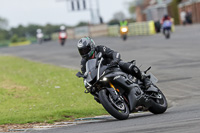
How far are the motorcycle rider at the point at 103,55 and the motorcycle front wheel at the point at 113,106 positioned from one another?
1.90 feet

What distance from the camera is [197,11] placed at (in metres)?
65.2

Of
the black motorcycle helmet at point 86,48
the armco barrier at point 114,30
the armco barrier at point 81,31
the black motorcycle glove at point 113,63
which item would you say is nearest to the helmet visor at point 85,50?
the black motorcycle helmet at point 86,48

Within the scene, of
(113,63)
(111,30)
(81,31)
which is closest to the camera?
(113,63)

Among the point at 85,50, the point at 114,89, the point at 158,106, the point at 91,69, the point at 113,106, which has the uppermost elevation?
the point at 85,50

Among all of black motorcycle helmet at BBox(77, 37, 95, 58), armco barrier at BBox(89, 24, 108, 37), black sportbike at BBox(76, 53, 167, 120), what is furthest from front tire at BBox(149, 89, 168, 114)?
armco barrier at BBox(89, 24, 108, 37)

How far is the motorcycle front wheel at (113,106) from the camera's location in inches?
316

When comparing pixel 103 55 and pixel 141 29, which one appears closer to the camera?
pixel 103 55

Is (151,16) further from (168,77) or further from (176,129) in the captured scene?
(176,129)

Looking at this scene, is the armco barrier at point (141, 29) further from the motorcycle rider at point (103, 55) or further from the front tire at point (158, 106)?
the motorcycle rider at point (103, 55)

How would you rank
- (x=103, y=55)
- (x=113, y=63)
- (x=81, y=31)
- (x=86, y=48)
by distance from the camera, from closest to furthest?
(x=113, y=63)
(x=86, y=48)
(x=103, y=55)
(x=81, y=31)

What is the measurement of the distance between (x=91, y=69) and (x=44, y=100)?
4355 mm

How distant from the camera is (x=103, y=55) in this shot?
8.78m

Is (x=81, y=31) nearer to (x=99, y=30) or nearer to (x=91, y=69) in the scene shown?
(x=99, y=30)

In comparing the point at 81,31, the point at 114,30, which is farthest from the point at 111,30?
the point at 81,31
